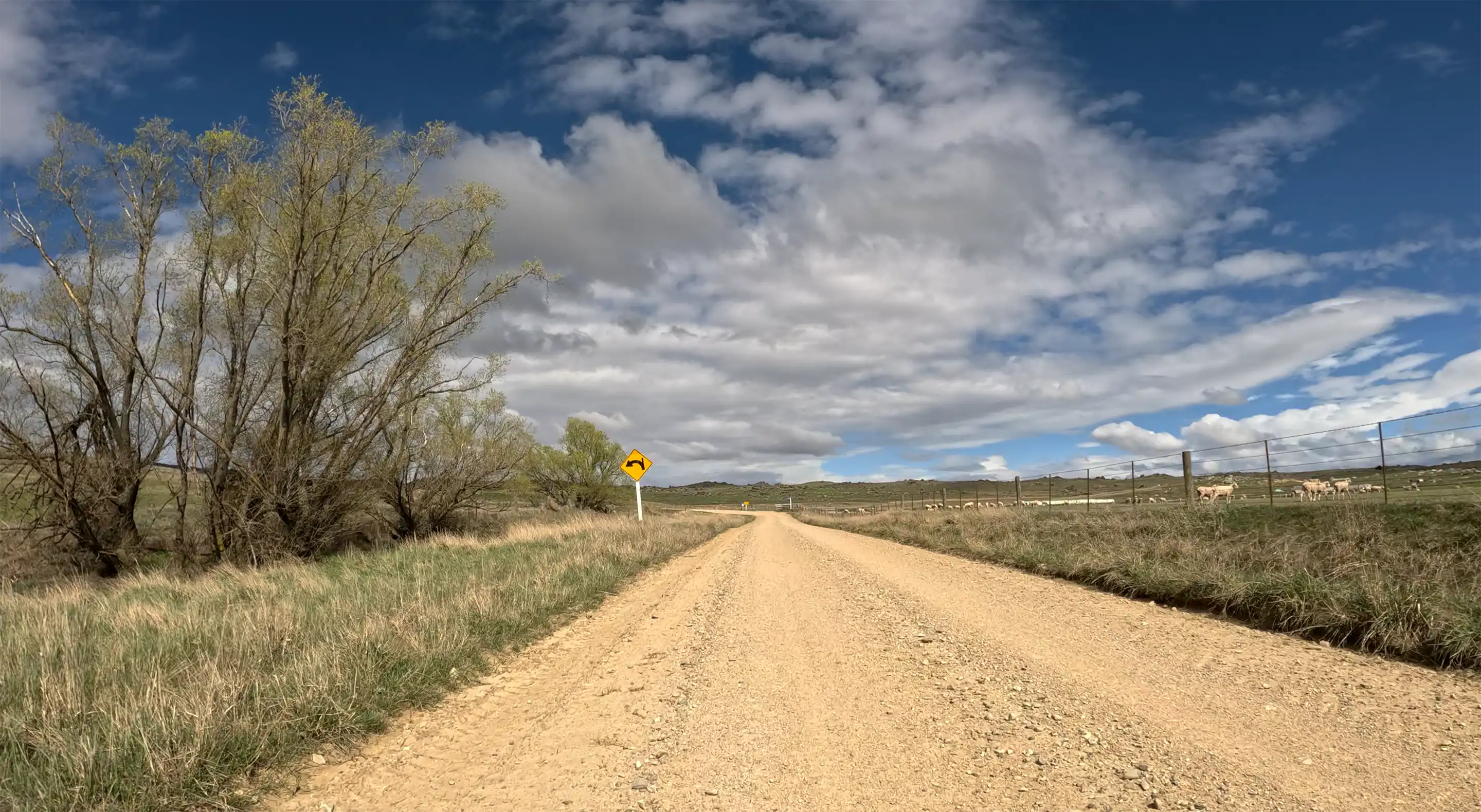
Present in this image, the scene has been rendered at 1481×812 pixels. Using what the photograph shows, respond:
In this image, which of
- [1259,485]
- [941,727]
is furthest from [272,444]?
[1259,485]

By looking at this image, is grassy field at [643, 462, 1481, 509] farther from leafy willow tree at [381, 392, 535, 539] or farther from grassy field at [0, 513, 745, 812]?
leafy willow tree at [381, 392, 535, 539]

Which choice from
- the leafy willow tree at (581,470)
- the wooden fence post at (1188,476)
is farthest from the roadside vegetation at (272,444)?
the leafy willow tree at (581,470)

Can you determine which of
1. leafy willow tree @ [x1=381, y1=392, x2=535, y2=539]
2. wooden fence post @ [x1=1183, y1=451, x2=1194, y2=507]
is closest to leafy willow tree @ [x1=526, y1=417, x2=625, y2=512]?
leafy willow tree @ [x1=381, y1=392, x2=535, y2=539]

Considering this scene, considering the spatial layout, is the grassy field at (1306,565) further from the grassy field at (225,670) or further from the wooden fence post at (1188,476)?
the grassy field at (225,670)

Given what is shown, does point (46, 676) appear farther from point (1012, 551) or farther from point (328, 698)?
point (1012, 551)

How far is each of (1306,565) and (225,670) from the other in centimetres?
1106

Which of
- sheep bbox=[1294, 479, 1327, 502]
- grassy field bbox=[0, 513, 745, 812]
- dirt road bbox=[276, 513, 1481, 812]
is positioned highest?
sheep bbox=[1294, 479, 1327, 502]

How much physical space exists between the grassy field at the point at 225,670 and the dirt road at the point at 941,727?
39cm

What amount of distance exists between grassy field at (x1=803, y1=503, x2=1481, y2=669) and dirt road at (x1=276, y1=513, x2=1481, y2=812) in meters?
0.44

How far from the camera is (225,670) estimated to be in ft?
17.7

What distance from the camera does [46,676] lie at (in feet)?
16.5

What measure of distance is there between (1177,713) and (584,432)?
46.4 m

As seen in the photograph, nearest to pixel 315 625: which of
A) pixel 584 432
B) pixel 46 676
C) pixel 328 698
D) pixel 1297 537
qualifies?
pixel 46 676

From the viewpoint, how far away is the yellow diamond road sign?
25.8 m
